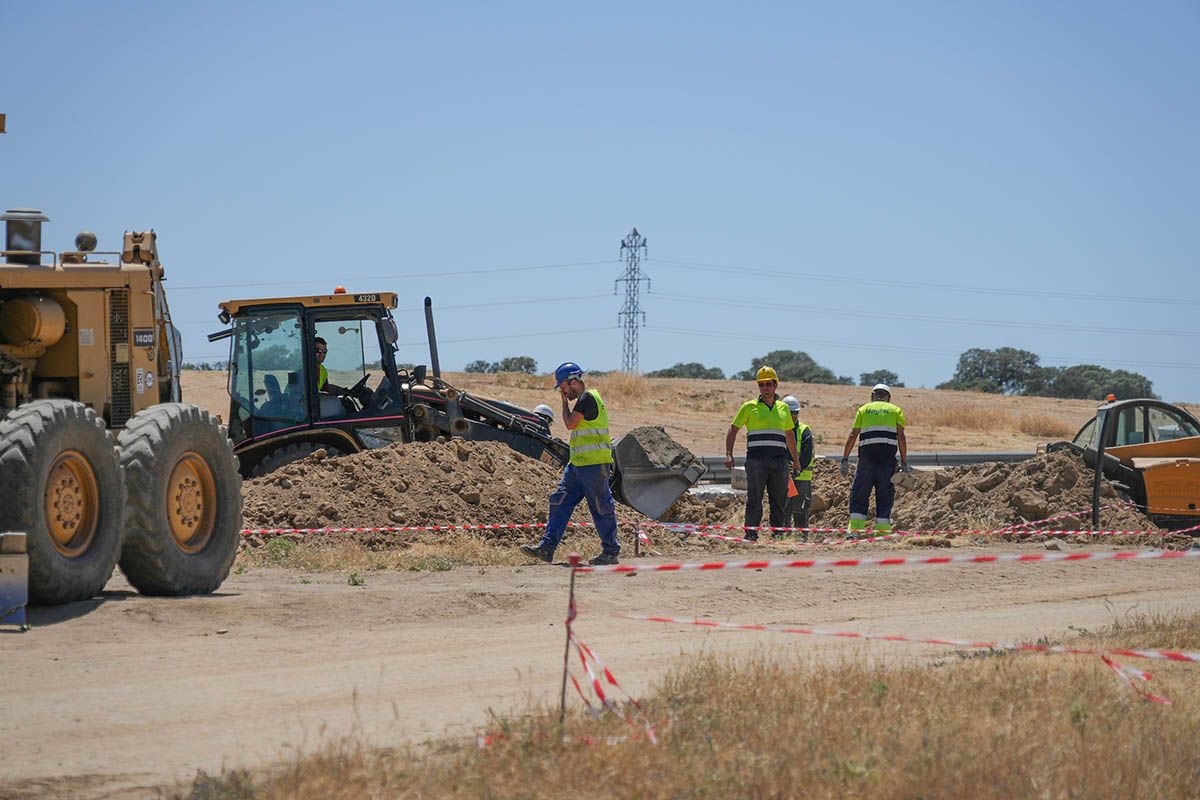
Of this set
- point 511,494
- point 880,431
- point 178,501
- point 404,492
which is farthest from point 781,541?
point 178,501

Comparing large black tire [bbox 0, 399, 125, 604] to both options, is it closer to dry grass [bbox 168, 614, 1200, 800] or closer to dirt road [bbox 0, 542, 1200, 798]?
dirt road [bbox 0, 542, 1200, 798]

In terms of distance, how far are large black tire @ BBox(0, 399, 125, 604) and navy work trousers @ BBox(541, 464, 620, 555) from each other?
467cm

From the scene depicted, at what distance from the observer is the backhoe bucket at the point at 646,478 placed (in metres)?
17.6

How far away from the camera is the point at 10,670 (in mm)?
7434

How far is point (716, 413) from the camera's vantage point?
43969mm

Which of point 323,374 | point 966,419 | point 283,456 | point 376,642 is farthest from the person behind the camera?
point 966,419

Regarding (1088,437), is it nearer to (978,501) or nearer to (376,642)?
(978,501)

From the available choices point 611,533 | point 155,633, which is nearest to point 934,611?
point 611,533

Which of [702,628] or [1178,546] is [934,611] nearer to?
[702,628]

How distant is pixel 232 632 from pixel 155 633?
18.5 inches

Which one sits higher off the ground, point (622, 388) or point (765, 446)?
point (622, 388)

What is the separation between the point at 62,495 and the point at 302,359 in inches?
296

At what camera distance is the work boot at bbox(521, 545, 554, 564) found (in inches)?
524

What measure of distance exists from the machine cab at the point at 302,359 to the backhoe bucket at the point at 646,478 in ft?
9.97
